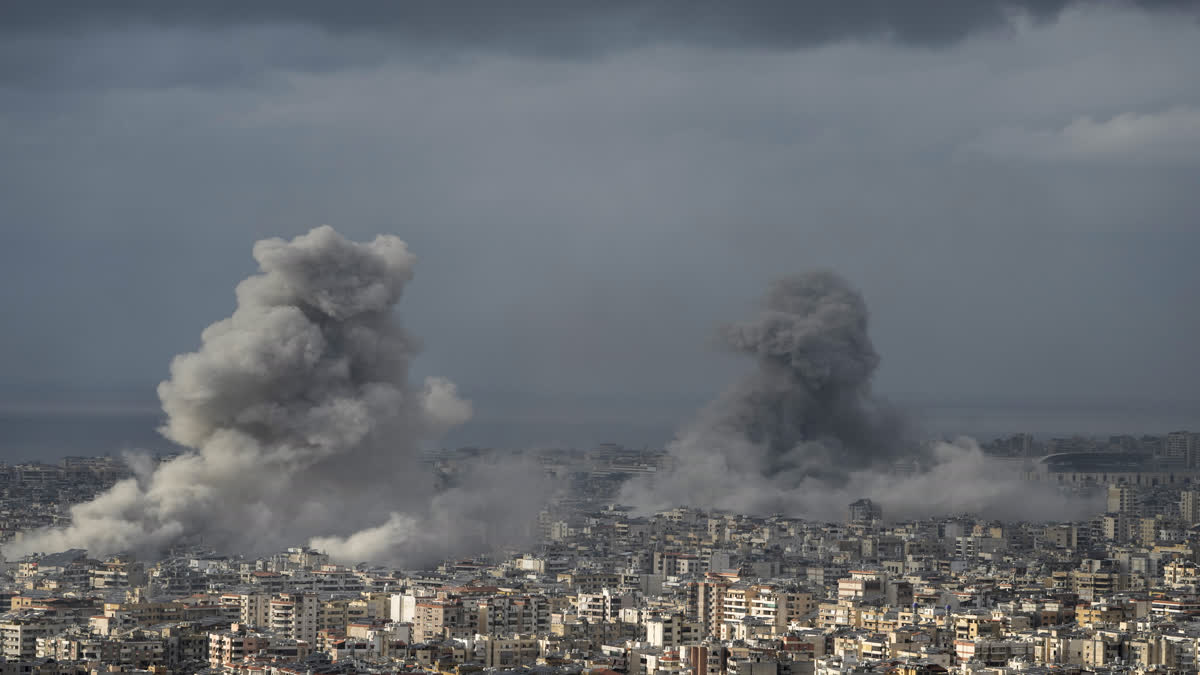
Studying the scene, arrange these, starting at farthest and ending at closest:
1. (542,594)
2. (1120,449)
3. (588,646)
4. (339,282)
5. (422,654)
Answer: (1120,449), (339,282), (542,594), (588,646), (422,654)

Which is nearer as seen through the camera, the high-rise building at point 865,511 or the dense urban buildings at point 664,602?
the dense urban buildings at point 664,602

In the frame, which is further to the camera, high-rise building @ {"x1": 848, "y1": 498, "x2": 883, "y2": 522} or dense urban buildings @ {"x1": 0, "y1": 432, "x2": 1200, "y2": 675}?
high-rise building @ {"x1": 848, "y1": 498, "x2": 883, "y2": 522}

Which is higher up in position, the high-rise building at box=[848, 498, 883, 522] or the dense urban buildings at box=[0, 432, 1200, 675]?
the high-rise building at box=[848, 498, 883, 522]

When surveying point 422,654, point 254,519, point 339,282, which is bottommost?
point 422,654

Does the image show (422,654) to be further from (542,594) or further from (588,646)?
(542,594)

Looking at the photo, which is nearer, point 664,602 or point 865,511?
point 664,602

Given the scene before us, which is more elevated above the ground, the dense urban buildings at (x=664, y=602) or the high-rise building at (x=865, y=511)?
the high-rise building at (x=865, y=511)

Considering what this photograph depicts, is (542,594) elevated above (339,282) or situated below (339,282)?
below

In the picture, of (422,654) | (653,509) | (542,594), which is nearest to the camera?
(422,654)

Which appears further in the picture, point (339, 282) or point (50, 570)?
point (339, 282)

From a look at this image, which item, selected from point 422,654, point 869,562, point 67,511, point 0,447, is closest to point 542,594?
point 422,654

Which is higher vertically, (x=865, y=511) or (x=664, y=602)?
(x=865, y=511)
